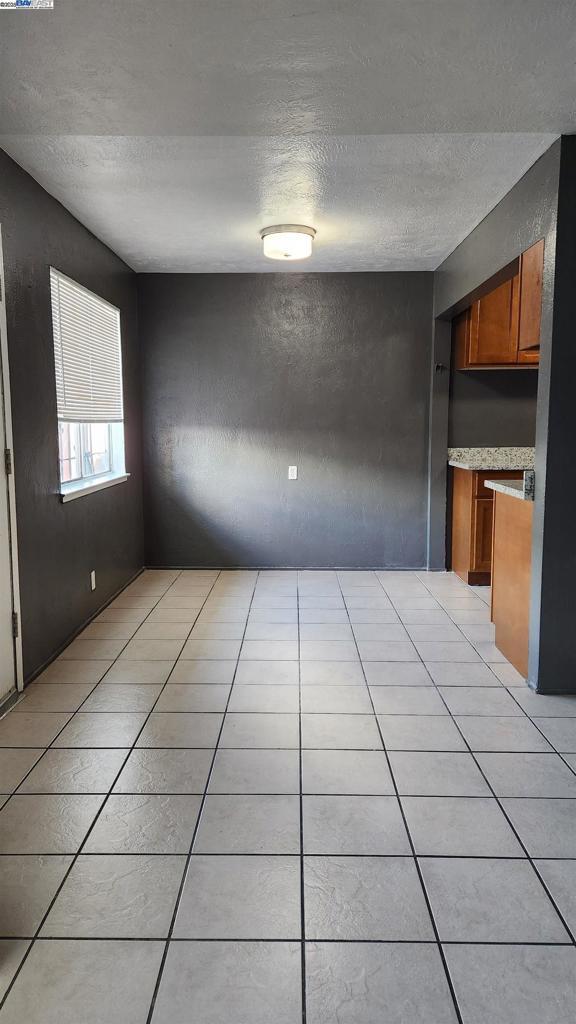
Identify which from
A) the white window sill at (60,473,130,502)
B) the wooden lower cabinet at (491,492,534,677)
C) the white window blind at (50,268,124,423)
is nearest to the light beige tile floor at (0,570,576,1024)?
the wooden lower cabinet at (491,492,534,677)

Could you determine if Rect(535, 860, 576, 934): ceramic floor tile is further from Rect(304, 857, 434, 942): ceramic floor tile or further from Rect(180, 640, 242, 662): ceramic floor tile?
Rect(180, 640, 242, 662): ceramic floor tile

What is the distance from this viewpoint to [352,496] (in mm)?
5457

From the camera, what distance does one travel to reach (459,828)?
2.02m

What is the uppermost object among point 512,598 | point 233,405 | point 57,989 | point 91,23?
point 91,23

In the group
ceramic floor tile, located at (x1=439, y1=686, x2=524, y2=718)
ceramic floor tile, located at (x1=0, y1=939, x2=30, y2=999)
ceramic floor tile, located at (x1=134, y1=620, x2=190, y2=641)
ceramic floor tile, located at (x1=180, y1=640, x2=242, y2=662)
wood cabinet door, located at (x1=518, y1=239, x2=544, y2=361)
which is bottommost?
ceramic floor tile, located at (x1=0, y1=939, x2=30, y2=999)

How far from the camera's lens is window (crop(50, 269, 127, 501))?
3.65 metres

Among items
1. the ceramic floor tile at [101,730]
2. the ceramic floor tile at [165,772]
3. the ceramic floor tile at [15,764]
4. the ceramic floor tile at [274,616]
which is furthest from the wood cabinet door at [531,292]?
the ceramic floor tile at [15,764]

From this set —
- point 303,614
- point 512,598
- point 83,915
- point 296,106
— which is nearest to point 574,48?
point 296,106

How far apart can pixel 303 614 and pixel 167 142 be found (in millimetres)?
2704

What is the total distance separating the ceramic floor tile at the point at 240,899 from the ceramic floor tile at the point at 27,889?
35 centimetres

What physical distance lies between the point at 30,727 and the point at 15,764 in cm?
30

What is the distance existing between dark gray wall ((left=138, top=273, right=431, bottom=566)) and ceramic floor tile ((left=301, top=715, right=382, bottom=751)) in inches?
110

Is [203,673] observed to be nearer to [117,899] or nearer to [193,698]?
[193,698]

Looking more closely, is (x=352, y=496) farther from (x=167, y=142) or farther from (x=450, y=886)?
(x=450, y=886)
